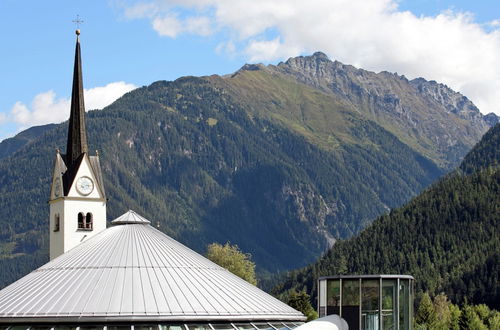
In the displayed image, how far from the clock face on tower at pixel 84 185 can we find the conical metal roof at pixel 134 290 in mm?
47660

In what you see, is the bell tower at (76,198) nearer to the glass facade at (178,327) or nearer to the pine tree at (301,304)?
the pine tree at (301,304)

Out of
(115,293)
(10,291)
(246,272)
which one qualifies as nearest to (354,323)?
(115,293)

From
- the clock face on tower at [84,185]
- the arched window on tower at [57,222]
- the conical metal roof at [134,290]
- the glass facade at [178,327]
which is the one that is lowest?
the glass facade at [178,327]

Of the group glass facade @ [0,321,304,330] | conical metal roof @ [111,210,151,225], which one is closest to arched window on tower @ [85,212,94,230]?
conical metal roof @ [111,210,151,225]

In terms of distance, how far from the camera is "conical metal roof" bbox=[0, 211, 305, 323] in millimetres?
69375

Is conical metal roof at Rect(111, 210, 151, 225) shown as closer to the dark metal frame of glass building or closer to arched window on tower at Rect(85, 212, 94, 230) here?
the dark metal frame of glass building

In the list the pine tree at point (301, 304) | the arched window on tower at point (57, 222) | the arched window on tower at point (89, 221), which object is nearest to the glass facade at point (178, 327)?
the arched window on tower at point (89, 221)

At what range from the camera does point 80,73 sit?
140m

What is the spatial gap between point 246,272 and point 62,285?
112607 millimetres

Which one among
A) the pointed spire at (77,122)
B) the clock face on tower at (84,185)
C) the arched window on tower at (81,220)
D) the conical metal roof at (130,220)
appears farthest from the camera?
the pointed spire at (77,122)

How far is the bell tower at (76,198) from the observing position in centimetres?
12988

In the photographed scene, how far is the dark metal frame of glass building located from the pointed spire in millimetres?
73846

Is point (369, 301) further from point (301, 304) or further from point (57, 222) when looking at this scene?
point (301, 304)

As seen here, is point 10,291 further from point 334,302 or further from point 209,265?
point 334,302
